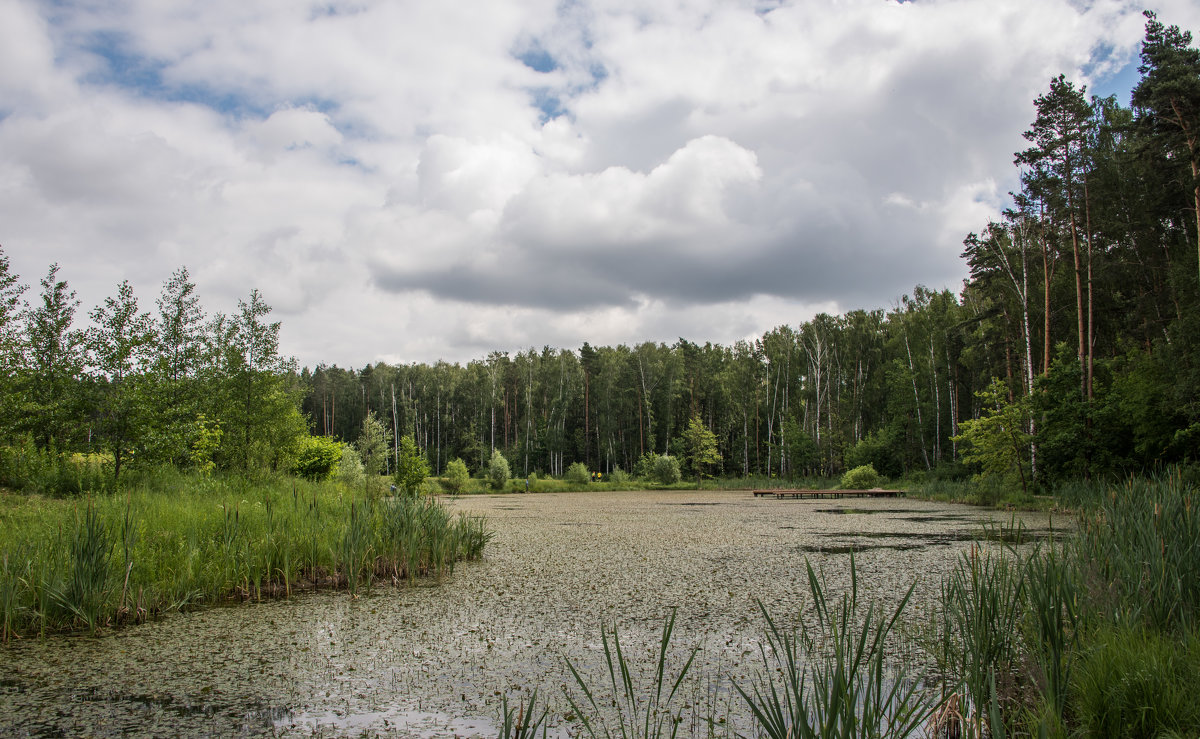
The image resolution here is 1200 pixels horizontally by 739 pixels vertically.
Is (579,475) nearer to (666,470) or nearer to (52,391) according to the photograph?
(666,470)

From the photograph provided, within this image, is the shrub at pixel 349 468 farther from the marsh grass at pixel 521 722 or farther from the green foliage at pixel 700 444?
the green foliage at pixel 700 444

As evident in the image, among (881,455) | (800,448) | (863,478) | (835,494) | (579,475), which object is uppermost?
(800,448)

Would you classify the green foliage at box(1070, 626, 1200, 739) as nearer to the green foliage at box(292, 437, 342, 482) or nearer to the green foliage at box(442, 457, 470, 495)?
the green foliage at box(292, 437, 342, 482)

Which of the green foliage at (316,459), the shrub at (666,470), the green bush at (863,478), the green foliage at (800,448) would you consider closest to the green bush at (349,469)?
the green foliage at (316,459)

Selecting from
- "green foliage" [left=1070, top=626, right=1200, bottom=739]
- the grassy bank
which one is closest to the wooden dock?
the grassy bank

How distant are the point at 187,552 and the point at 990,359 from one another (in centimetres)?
2568

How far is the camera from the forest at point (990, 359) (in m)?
9.96

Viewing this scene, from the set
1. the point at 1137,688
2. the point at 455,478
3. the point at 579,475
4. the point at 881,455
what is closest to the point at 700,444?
the point at 579,475

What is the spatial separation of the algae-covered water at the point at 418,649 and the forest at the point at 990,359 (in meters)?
6.61

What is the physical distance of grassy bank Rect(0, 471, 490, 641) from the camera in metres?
4.16

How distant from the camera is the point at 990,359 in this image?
78.9 feet

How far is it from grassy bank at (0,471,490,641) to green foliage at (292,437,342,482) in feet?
29.8

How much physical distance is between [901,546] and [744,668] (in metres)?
5.67

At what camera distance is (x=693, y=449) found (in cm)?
3509
